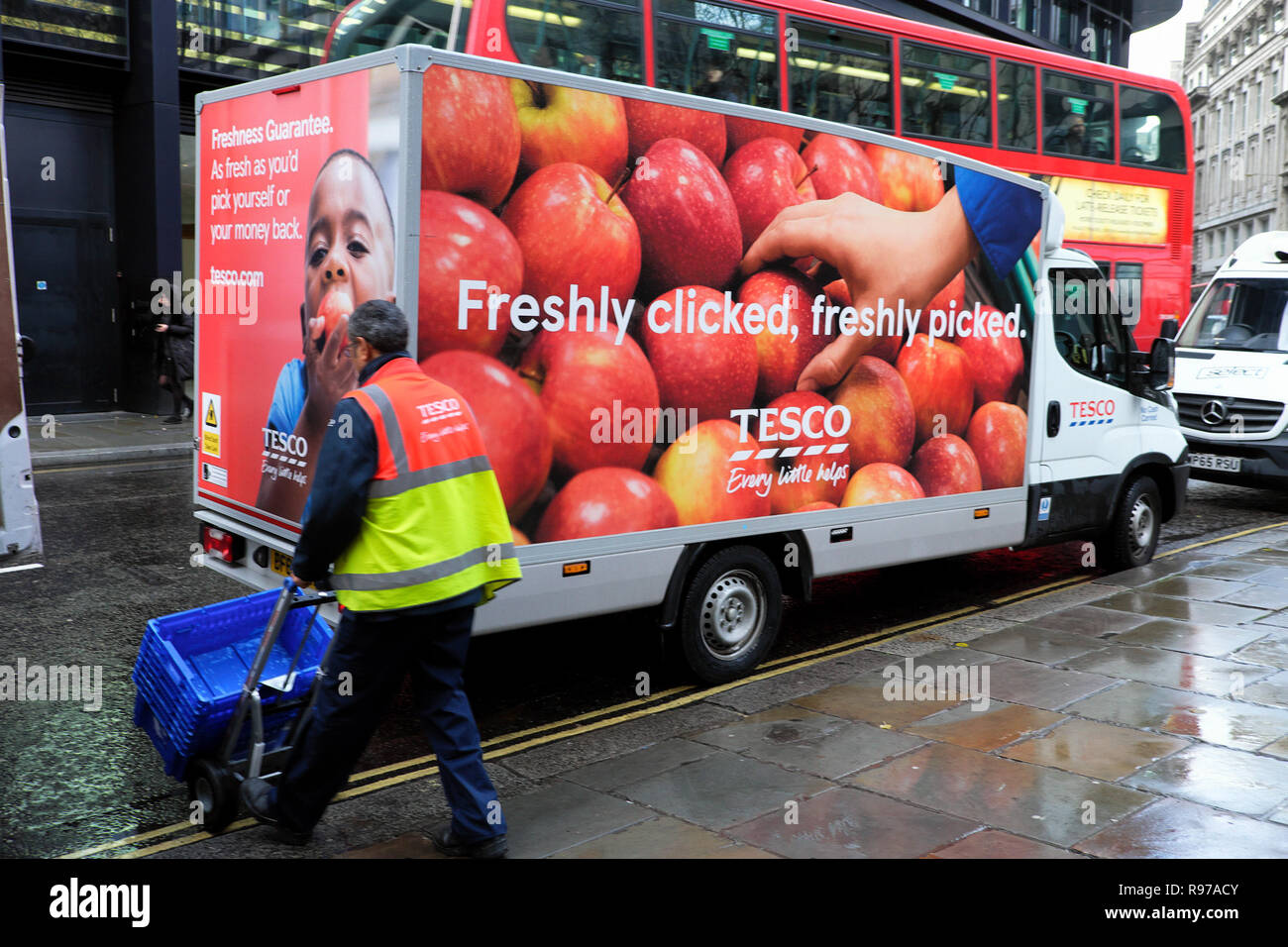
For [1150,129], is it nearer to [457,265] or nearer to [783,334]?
[783,334]

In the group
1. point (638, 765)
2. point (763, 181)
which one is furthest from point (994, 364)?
point (638, 765)

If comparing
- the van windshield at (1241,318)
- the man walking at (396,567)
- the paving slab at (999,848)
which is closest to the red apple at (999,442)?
the paving slab at (999,848)

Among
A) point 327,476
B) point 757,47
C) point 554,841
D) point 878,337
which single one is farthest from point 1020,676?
point 757,47

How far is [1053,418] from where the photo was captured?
7.98 meters

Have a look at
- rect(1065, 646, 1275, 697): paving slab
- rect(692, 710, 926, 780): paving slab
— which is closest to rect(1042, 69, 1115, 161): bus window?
rect(1065, 646, 1275, 697): paving slab

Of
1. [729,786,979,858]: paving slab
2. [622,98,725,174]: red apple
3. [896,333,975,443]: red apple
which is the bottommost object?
[729,786,979,858]: paving slab

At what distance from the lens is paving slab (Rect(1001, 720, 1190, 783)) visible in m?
4.91

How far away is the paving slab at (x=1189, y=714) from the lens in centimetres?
534

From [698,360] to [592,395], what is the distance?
70 centimetres

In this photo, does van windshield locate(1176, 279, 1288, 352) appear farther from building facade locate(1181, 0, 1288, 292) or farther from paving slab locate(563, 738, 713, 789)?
building facade locate(1181, 0, 1288, 292)

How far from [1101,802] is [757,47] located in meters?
8.87

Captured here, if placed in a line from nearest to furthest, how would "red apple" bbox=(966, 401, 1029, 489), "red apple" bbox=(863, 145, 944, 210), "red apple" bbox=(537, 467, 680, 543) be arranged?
"red apple" bbox=(537, 467, 680, 543)
"red apple" bbox=(863, 145, 944, 210)
"red apple" bbox=(966, 401, 1029, 489)

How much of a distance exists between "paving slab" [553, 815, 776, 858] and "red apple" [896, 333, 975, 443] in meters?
3.38

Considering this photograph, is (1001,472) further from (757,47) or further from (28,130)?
(28,130)
